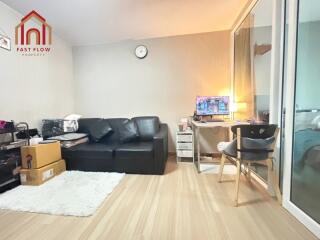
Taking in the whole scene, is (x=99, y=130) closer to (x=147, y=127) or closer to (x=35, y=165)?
(x=147, y=127)

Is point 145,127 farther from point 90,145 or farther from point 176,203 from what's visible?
point 176,203

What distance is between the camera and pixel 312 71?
1.66 m

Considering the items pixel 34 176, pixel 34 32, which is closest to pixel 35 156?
pixel 34 176

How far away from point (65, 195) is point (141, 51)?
9.27ft

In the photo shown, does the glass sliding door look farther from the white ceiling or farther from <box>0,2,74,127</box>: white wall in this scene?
<box>0,2,74,127</box>: white wall

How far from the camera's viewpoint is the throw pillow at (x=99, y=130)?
3.44m

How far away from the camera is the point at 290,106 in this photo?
1.83 metres

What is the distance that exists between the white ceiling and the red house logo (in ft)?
0.37

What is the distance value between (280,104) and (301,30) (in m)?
0.72

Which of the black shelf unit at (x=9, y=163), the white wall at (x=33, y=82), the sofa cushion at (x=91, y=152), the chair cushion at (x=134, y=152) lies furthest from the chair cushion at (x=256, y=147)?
the white wall at (x=33, y=82)

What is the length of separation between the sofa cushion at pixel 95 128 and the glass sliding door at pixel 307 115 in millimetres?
2794

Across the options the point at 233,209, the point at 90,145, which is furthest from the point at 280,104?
the point at 90,145

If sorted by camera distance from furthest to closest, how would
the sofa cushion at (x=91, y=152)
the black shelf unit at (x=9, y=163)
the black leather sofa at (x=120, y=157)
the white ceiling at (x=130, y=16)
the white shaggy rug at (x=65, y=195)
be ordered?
the sofa cushion at (x=91, y=152)
the black leather sofa at (x=120, y=157)
the white ceiling at (x=130, y=16)
the black shelf unit at (x=9, y=163)
the white shaggy rug at (x=65, y=195)

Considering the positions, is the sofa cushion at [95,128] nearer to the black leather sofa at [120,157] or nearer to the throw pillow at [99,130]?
the throw pillow at [99,130]
